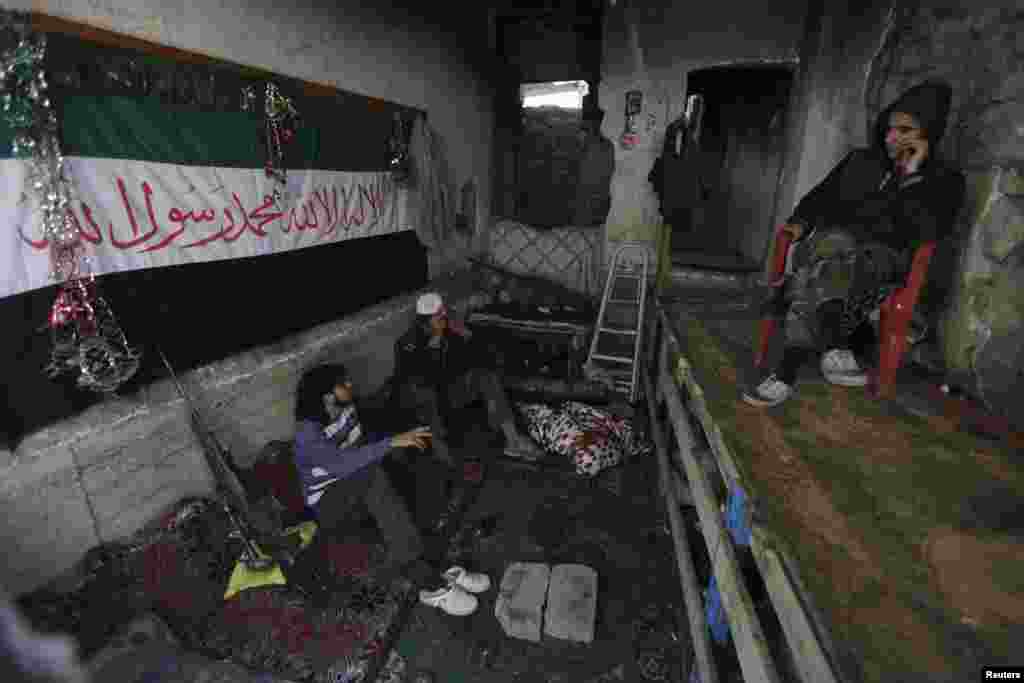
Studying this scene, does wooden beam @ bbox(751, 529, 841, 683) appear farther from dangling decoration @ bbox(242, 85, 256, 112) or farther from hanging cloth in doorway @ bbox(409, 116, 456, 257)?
hanging cloth in doorway @ bbox(409, 116, 456, 257)

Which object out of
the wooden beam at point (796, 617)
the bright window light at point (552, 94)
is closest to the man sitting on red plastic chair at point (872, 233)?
the wooden beam at point (796, 617)

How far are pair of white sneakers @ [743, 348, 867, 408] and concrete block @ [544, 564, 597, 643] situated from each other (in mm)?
1414

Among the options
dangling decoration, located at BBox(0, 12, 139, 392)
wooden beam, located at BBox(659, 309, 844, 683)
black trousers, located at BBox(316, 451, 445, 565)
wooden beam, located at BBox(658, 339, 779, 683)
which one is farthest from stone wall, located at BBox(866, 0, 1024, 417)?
dangling decoration, located at BBox(0, 12, 139, 392)

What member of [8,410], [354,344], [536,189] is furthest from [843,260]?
[536,189]

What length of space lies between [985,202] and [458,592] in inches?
137

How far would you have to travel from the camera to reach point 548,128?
7.21 metres

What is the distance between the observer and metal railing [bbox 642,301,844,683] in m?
1.08

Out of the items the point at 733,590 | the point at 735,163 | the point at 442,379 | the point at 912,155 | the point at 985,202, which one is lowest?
the point at 442,379

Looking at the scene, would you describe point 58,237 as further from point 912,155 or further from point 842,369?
point 912,155

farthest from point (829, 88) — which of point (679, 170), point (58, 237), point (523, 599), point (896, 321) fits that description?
point (58, 237)

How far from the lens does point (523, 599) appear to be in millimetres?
2514

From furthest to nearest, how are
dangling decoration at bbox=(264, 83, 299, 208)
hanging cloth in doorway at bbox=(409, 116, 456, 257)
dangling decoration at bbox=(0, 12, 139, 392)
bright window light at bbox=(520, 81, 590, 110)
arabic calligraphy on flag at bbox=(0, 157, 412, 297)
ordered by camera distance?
bright window light at bbox=(520, 81, 590, 110) < hanging cloth in doorway at bbox=(409, 116, 456, 257) < dangling decoration at bbox=(264, 83, 299, 208) < arabic calligraphy on flag at bbox=(0, 157, 412, 297) < dangling decoration at bbox=(0, 12, 139, 392)

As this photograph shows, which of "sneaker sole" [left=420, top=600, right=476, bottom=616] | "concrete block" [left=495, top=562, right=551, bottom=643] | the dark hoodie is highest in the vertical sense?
the dark hoodie

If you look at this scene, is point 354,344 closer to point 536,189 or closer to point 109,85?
point 109,85
